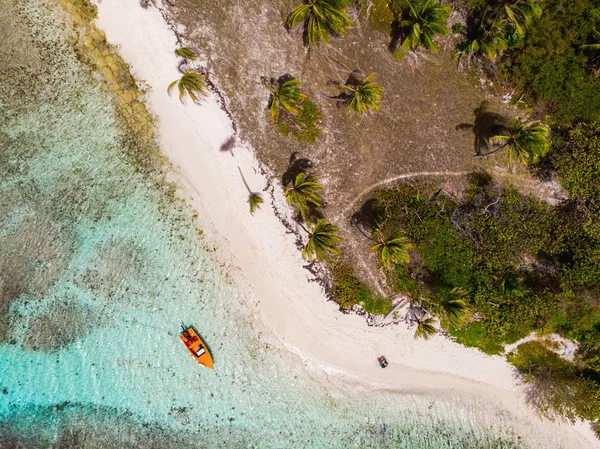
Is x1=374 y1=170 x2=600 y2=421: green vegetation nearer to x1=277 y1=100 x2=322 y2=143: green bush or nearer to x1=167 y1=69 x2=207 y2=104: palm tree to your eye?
x1=277 y1=100 x2=322 y2=143: green bush

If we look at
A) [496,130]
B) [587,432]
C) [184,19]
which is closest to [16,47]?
[184,19]

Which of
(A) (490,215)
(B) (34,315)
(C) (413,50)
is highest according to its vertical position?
(C) (413,50)

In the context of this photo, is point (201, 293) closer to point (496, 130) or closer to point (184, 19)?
point (184, 19)

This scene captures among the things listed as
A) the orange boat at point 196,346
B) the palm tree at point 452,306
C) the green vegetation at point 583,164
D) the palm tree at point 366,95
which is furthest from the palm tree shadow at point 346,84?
the orange boat at point 196,346

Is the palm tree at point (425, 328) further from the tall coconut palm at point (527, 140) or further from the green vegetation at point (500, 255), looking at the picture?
the tall coconut palm at point (527, 140)

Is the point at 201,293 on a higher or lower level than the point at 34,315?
higher

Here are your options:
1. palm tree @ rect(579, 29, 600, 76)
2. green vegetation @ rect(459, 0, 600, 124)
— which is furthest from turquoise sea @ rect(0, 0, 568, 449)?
palm tree @ rect(579, 29, 600, 76)

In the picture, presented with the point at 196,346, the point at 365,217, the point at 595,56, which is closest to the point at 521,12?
the point at 595,56

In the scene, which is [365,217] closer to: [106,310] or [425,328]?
[425,328]
